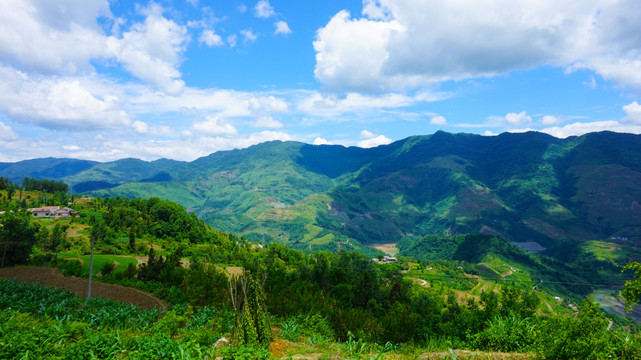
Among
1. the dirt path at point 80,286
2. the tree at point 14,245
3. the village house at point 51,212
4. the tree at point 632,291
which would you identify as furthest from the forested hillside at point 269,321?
the village house at point 51,212

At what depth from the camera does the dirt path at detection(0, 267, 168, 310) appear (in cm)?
2416

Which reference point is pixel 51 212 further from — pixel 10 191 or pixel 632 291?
pixel 632 291

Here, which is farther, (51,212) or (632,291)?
(51,212)

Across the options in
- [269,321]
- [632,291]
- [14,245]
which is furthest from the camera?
[14,245]

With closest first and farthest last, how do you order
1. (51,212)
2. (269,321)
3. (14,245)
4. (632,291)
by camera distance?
(632,291)
(269,321)
(14,245)
(51,212)

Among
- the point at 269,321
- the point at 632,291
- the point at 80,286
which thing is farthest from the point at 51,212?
the point at 632,291

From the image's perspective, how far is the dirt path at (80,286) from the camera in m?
24.2

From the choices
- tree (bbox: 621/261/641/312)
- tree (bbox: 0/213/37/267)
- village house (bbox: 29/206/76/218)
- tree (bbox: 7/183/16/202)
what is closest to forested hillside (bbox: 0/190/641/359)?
tree (bbox: 0/213/37/267)

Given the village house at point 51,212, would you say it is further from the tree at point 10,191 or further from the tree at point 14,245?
the tree at point 14,245

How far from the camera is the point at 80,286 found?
28.8m

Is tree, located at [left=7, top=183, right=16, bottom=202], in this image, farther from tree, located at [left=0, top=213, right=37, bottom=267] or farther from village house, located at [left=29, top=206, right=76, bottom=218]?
tree, located at [left=0, top=213, right=37, bottom=267]

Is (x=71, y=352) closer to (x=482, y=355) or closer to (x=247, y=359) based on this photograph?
(x=247, y=359)

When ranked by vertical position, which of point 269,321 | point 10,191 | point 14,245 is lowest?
point 14,245

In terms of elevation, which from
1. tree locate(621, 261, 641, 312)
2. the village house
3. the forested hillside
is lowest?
the village house
